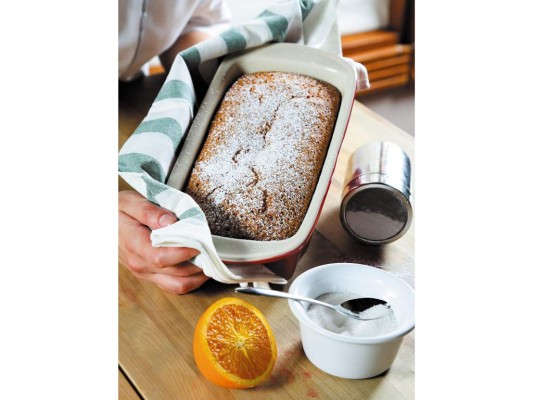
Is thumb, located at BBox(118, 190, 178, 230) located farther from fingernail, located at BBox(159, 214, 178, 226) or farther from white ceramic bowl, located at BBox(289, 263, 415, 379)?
white ceramic bowl, located at BBox(289, 263, 415, 379)

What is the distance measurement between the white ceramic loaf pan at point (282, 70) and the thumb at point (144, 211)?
0.03 meters

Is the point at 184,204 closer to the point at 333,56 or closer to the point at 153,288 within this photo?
the point at 153,288

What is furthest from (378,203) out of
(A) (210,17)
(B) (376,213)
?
(A) (210,17)

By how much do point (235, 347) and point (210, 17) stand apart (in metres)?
0.57

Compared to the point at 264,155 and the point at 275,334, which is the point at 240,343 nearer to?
the point at 275,334

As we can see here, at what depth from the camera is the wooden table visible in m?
0.48

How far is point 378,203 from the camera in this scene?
54 centimetres

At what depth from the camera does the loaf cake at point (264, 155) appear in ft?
1.71

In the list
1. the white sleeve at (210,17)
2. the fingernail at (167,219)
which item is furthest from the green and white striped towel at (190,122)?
the white sleeve at (210,17)

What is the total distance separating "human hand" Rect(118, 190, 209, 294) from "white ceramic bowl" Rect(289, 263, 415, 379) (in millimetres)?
99

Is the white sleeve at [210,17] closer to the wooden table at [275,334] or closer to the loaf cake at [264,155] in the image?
the loaf cake at [264,155]

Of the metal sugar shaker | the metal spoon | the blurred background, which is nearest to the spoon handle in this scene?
the metal spoon
